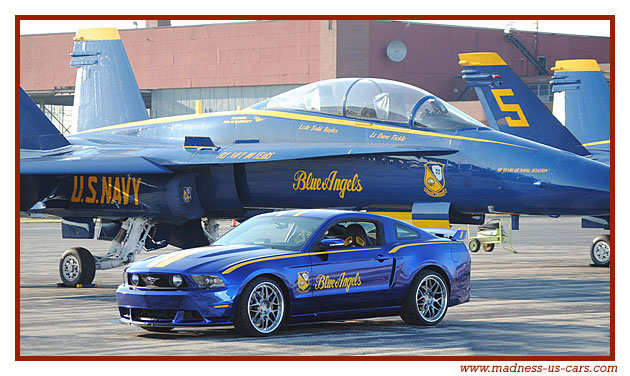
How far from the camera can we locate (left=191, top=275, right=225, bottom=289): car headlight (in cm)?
1076

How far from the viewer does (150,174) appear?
17.9 metres

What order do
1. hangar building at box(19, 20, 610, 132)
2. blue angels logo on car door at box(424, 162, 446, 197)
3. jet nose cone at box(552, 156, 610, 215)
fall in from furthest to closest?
1. hangar building at box(19, 20, 610, 132)
2. blue angels logo on car door at box(424, 162, 446, 197)
3. jet nose cone at box(552, 156, 610, 215)

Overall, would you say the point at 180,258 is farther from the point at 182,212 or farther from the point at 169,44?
the point at 169,44

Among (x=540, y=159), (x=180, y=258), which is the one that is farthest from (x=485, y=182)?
(x=180, y=258)

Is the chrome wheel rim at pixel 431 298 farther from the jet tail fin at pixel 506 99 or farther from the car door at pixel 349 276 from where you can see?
the jet tail fin at pixel 506 99

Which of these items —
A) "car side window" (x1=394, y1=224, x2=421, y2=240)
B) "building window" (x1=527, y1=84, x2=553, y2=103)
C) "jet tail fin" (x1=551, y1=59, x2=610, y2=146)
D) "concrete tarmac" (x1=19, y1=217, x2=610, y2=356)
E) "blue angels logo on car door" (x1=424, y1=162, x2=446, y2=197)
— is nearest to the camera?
"concrete tarmac" (x1=19, y1=217, x2=610, y2=356)

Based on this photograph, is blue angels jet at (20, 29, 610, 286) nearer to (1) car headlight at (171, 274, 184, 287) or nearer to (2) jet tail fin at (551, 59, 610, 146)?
(1) car headlight at (171, 274, 184, 287)

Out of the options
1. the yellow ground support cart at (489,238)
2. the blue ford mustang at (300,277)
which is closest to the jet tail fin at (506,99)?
the yellow ground support cart at (489,238)

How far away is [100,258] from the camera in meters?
18.5

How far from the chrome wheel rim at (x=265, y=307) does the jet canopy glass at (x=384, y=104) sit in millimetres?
6361

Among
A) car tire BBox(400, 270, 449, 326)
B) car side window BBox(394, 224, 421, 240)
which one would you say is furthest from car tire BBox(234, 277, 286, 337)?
car side window BBox(394, 224, 421, 240)

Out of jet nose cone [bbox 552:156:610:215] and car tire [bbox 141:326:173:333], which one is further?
jet nose cone [bbox 552:156:610:215]

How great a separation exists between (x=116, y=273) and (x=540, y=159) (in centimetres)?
960

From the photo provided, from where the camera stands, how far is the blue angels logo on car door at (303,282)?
1125 centimetres
